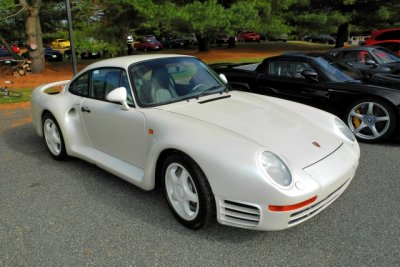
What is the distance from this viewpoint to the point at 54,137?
454 cm

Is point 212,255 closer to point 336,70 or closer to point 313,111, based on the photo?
point 313,111

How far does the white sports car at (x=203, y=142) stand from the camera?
8.13 feet

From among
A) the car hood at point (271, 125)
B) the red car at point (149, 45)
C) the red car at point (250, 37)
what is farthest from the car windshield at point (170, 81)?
the red car at point (250, 37)

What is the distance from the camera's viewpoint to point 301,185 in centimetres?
245

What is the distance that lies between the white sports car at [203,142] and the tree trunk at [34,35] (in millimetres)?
11924

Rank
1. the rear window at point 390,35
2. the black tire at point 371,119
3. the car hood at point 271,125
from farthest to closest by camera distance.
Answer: the rear window at point 390,35 → the black tire at point 371,119 → the car hood at point 271,125

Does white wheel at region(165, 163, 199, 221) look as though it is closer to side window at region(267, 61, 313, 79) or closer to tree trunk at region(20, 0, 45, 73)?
side window at region(267, 61, 313, 79)

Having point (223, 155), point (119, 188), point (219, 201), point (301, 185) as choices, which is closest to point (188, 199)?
point (219, 201)

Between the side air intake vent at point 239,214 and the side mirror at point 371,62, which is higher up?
the side mirror at point 371,62

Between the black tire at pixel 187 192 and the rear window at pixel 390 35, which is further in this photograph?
the rear window at pixel 390 35

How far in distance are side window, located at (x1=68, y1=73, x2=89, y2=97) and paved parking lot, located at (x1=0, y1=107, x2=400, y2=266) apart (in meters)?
0.99

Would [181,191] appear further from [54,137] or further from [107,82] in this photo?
[54,137]

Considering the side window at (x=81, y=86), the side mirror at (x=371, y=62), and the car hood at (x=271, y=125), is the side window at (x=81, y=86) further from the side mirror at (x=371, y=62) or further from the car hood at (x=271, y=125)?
the side mirror at (x=371, y=62)

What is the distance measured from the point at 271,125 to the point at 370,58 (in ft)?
20.7
